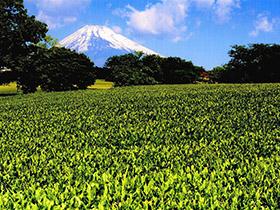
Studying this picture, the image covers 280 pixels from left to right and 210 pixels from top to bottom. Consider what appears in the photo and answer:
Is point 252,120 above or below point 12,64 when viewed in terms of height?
below

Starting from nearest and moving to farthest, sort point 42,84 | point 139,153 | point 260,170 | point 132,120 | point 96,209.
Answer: point 96,209 < point 260,170 < point 139,153 < point 132,120 < point 42,84

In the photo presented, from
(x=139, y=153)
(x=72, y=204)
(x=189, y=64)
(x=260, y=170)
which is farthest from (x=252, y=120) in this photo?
(x=189, y=64)

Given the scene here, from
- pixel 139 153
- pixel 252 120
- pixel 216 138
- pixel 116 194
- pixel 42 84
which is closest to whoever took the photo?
pixel 116 194

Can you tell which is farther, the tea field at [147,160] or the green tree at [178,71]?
the green tree at [178,71]

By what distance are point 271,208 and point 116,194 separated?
3137 mm

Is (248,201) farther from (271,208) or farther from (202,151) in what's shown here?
(202,151)

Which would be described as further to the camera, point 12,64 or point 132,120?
point 12,64

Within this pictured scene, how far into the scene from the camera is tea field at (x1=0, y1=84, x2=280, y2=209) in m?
8.68

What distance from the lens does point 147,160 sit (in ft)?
44.1

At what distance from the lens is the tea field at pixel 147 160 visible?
8.68m

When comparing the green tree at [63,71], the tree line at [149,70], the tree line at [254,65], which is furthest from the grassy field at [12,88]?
the tree line at [254,65]

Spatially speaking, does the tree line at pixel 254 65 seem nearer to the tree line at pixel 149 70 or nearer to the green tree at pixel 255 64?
the green tree at pixel 255 64

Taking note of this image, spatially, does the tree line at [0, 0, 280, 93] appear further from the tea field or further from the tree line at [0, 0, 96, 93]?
the tea field

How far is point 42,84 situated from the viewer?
68375mm
